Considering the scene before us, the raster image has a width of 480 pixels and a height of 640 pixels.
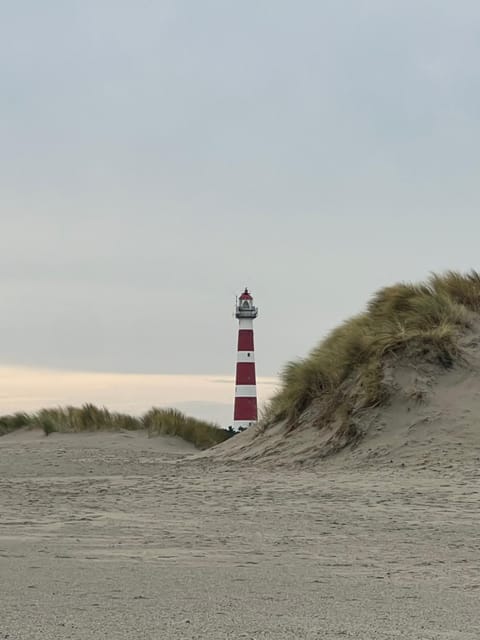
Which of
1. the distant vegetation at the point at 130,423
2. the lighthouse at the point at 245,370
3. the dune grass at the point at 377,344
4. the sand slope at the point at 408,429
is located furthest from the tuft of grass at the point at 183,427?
the lighthouse at the point at 245,370

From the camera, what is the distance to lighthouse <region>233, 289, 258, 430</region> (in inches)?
1247

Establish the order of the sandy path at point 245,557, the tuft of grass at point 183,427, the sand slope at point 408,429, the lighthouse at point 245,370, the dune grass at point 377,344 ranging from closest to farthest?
the sandy path at point 245,557, the sand slope at point 408,429, the dune grass at point 377,344, the tuft of grass at point 183,427, the lighthouse at point 245,370

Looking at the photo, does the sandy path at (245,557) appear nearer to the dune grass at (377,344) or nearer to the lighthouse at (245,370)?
the dune grass at (377,344)

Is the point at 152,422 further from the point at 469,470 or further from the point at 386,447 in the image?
the point at 469,470

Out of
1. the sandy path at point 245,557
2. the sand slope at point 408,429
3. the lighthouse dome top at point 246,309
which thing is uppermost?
the lighthouse dome top at point 246,309

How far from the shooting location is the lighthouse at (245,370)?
104 feet

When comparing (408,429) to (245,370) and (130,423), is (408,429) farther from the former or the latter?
(245,370)

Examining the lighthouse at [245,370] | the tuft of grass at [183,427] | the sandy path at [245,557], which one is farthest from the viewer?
the lighthouse at [245,370]

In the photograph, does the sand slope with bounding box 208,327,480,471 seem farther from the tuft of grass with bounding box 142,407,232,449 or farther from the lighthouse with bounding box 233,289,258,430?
the lighthouse with bounding box 233,289,258,430

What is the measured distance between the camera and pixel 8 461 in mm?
15961

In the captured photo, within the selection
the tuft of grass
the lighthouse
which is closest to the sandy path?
the tuft of grass

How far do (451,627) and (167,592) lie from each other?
62.5 inches

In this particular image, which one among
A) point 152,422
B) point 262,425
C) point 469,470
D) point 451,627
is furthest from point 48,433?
point 451,627

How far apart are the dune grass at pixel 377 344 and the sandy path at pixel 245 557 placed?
9.85ft
